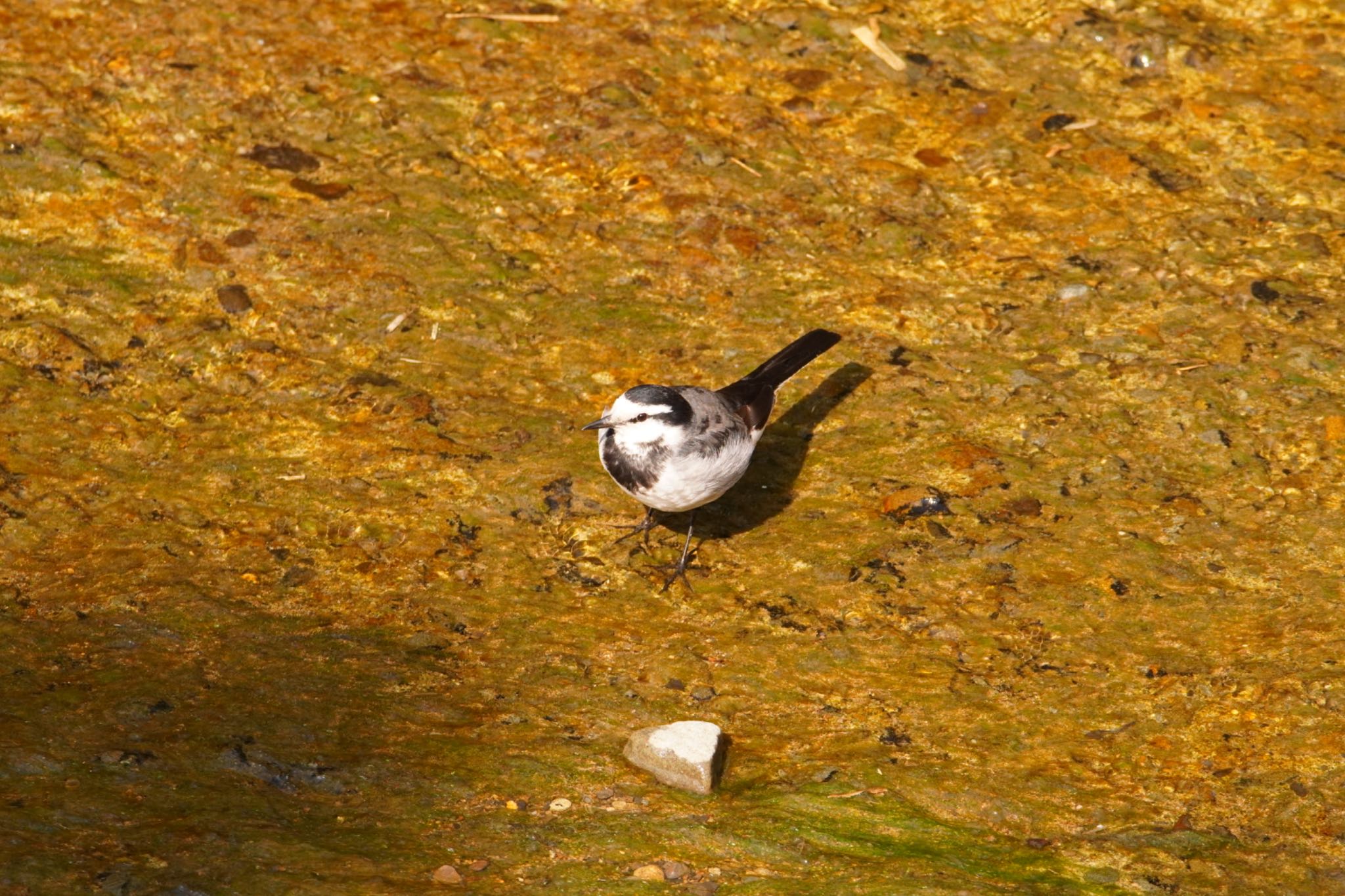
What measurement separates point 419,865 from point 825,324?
367cm

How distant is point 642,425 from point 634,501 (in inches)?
24.9

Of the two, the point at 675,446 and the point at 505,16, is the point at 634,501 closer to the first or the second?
the point at 675,446

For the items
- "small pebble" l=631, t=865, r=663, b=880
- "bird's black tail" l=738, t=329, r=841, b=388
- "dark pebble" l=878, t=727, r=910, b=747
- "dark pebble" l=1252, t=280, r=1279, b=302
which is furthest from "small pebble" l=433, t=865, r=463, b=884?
"dark pebble" l=1252, t=280, r=1279, b=302

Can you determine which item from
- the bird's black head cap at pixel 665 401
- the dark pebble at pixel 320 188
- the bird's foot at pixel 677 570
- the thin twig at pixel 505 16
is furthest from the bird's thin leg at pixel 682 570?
the thin twig at pixel 505 16

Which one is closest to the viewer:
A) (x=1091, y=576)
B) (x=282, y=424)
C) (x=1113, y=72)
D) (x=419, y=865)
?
(x=419, y=865)

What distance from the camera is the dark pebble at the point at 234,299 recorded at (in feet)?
21.0

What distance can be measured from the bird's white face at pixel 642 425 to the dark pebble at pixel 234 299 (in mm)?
2082

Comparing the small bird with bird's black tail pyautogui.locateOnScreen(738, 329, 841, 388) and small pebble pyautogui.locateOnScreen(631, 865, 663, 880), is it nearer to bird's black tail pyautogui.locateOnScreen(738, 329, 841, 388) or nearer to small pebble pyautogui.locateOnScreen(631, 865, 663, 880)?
bird's black tail pyautogui.locateOnScreen(738, 329, 841, 388)

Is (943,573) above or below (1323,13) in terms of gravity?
below

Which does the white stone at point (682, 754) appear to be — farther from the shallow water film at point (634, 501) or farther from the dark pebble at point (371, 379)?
the dark pebble at point (371, 379)

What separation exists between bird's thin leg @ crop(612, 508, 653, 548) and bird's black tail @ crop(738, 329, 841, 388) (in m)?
0.75

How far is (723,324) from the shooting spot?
6.71 m

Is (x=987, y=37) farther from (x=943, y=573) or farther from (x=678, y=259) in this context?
(x=943, y=573)

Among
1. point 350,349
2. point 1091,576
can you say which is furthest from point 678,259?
point 1091,576
